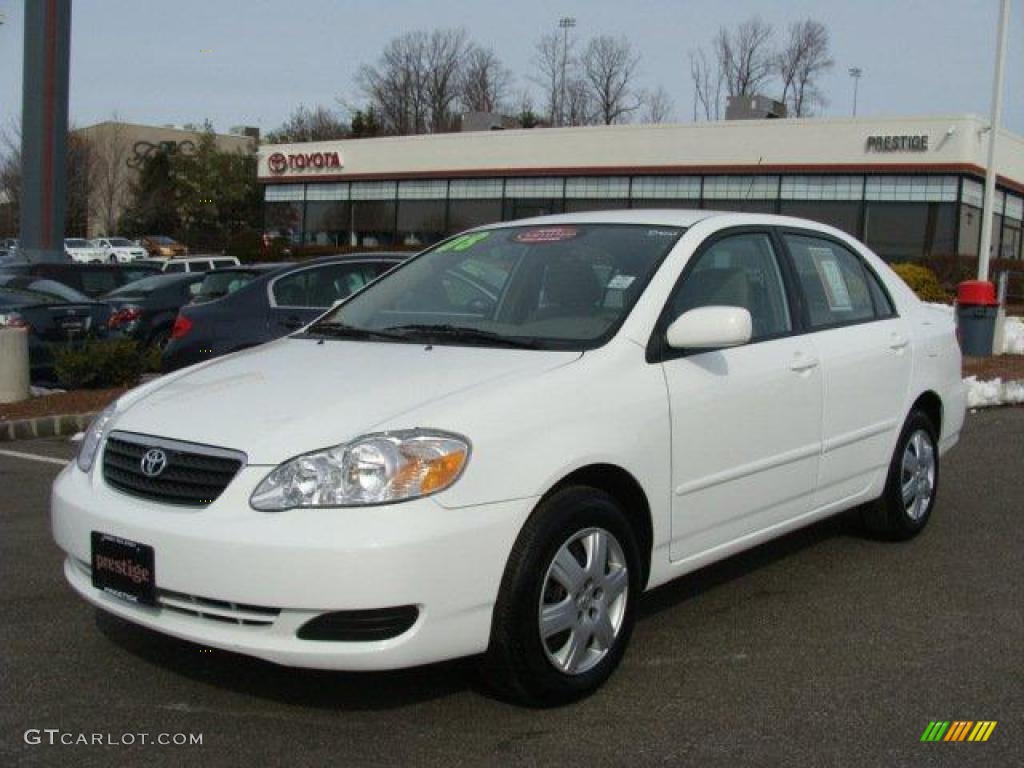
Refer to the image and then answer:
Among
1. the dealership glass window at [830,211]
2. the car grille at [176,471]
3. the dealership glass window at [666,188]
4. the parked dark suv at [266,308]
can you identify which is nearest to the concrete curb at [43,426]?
the parked dark suv at [266,308]

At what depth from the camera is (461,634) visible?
11.2 ft

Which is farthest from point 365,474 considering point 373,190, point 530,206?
point 373,190

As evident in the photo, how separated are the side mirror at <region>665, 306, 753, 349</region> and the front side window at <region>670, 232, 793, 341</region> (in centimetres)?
25

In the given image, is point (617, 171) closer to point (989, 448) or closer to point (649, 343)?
point (989, 448)

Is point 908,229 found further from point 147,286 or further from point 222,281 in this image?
point 222,281

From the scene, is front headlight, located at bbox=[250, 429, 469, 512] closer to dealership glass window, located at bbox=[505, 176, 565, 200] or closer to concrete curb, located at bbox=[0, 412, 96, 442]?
concrete curb, located at bbox=[0, 412, 96, 442]

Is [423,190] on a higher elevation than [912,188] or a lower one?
lower

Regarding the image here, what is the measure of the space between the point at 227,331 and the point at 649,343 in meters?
6.15

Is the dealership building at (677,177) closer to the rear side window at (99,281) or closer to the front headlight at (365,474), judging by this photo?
the rear side window at (99,281)

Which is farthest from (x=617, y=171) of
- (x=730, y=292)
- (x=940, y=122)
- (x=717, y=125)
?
(x=730, y=292)

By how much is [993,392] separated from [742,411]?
8.11 meters

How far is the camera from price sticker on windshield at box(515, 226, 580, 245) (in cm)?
485

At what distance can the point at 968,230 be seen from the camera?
3303 centimetres

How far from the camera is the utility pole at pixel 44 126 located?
80.4 feet
